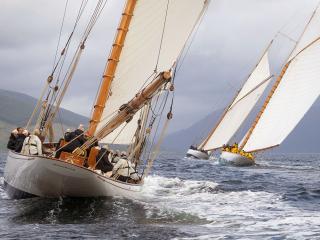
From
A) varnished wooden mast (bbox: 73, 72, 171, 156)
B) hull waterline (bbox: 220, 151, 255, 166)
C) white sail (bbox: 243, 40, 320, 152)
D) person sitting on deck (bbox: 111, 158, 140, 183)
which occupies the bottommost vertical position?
person sitting on deck (bbox: 111, 158, 140, 183)

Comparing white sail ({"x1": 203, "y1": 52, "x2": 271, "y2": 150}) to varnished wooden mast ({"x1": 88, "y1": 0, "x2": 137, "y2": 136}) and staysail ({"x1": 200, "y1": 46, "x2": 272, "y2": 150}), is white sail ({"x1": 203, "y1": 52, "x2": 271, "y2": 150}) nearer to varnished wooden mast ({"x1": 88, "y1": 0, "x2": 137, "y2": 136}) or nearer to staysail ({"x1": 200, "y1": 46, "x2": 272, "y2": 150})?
staysail ({"x1": 200, "y1": 46, "x2": 272, "y2": 150})

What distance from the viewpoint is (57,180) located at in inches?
838

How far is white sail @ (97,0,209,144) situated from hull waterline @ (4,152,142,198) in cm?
479

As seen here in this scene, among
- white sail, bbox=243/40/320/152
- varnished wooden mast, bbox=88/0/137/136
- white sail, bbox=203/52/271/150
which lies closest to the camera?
varnished wooden mast, bbox=88/0/137/136

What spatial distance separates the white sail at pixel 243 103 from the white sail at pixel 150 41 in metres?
58.7

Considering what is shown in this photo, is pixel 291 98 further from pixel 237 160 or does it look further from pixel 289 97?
pixel 237 160

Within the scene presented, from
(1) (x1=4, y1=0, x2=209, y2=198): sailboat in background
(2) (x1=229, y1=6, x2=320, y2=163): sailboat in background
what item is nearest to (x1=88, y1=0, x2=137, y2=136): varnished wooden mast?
(1) (x1=4, y1=0, x2=209, y2=198): sailboat in background

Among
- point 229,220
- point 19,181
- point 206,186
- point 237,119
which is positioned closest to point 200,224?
point 229,220

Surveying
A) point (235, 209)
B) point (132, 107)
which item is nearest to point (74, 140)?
point (132, 107)

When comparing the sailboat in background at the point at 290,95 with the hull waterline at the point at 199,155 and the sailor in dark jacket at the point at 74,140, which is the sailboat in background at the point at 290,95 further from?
the sailor in dark jacket at the point at 74,140

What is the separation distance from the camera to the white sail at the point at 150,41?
87.4ft

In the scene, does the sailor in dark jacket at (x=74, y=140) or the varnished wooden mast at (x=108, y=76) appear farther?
the varnished wooden mast at (x=108, y=76)

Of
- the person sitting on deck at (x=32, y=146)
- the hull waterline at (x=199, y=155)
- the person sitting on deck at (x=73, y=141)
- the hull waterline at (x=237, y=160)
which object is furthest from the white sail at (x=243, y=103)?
the person sitting on deck at (x=32, y=146)

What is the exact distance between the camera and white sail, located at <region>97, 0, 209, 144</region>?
26625 mm
